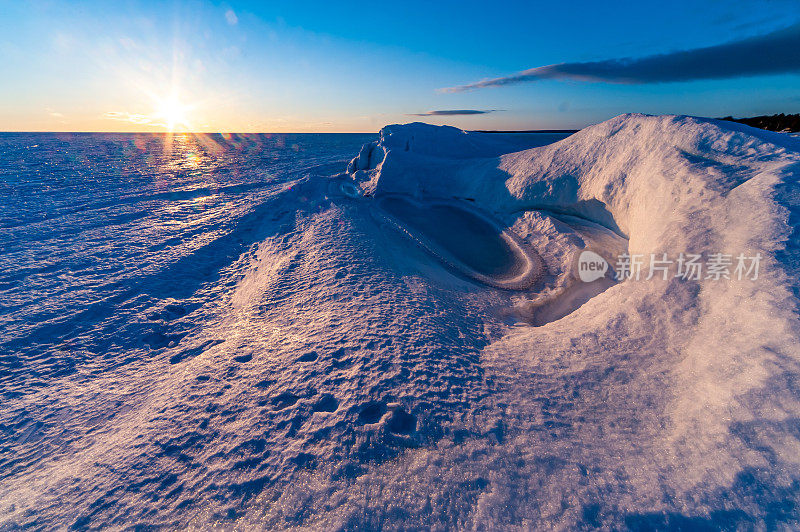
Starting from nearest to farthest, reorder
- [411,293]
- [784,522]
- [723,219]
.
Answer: [784,522] < [723,219] < [411,293]

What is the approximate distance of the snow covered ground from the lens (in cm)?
253

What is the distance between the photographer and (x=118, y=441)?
342 cm

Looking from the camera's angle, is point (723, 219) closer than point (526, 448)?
No

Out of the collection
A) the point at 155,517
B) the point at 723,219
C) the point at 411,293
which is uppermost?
the point at 723,219

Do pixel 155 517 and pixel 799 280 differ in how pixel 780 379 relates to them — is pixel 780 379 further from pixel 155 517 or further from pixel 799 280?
pixel 155 517

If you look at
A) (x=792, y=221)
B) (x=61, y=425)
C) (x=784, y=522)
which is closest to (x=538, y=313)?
(x=792, y=221)

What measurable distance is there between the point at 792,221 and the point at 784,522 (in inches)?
153

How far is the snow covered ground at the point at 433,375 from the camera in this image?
2.53 m
